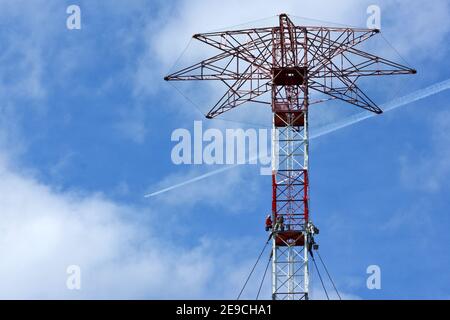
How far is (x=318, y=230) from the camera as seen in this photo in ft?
552

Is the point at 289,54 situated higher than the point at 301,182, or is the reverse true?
the point at 289,54

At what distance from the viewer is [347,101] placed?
17325 centimetres

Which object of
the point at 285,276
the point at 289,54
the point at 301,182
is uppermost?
the point at 289,54
